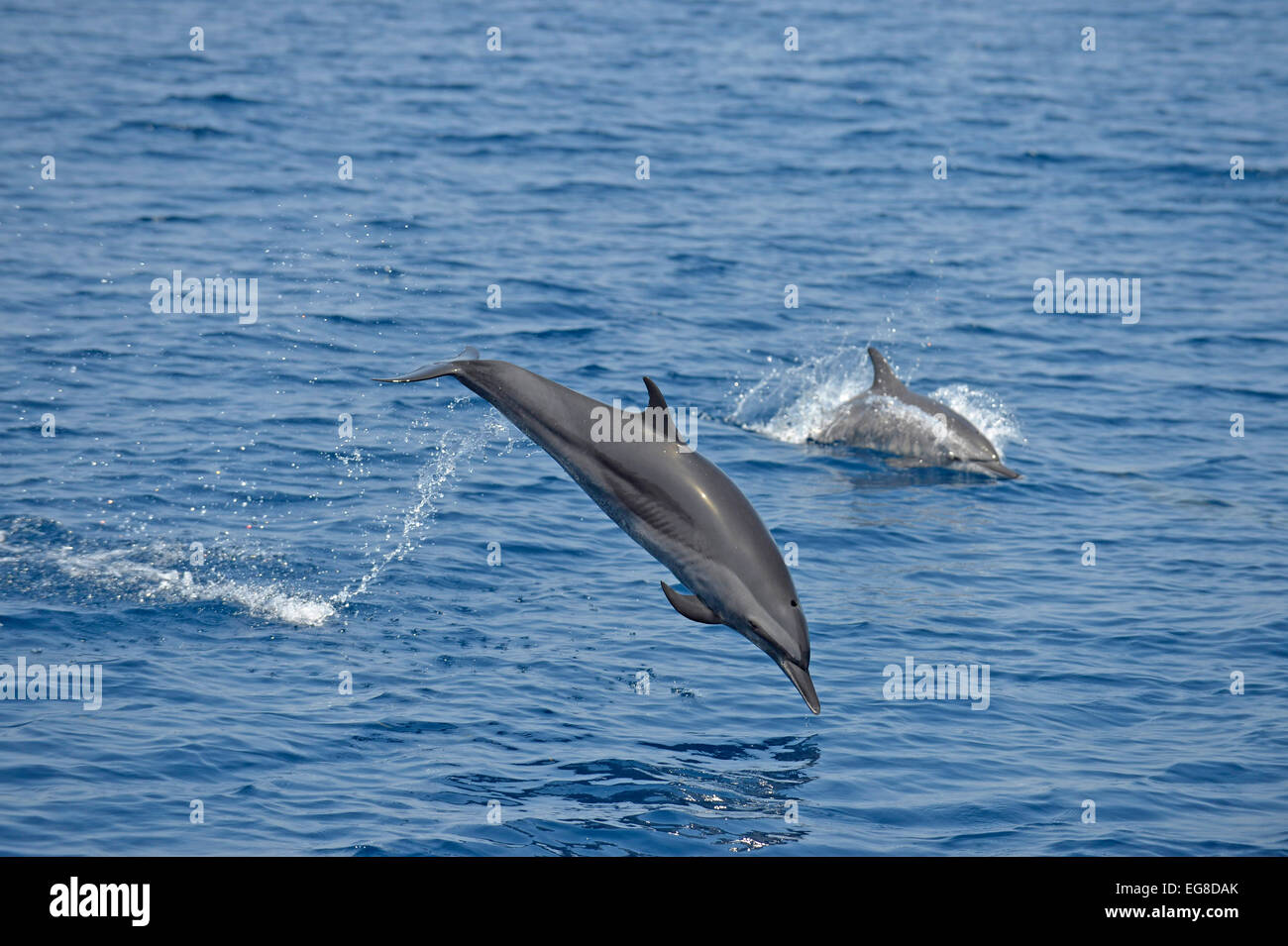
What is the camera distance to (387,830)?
34.5 ft

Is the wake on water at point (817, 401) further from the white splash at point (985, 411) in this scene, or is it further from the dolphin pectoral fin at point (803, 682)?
the dolphin pectoral fin at point (803, 682)

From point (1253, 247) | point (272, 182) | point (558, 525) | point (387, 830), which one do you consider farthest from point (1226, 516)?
point (272, 182)

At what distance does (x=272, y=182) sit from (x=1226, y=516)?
17.1 metres

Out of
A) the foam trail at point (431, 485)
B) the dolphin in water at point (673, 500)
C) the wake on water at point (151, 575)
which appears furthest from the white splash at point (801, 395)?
the dolphin in water at point (673, 500)

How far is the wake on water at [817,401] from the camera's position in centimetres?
2092

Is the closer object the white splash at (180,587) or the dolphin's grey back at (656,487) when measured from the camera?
the dolphin's grey back at (656,487)

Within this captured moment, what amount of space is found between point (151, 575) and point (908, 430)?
32.0 feet

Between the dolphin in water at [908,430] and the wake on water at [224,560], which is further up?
the dolphin in water at [908,430]

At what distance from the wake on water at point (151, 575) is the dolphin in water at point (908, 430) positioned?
6.93 m

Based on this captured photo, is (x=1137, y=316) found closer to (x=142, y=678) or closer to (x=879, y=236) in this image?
(x=879, y=236)

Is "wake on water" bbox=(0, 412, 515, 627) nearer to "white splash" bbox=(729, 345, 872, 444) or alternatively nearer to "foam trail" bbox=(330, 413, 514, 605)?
"foam trail" bbox=(330, 413, 514, 605)

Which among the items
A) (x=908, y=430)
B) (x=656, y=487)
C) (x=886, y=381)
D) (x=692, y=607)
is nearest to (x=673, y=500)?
(x=656, y=487)

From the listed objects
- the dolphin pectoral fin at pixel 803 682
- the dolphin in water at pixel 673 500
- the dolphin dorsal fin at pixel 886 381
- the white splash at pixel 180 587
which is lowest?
the dolphin pectoral fin at pixel 803 682

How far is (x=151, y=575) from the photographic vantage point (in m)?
14.5
